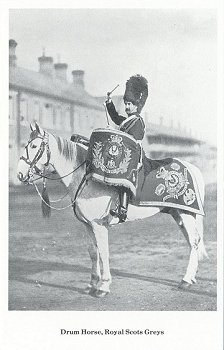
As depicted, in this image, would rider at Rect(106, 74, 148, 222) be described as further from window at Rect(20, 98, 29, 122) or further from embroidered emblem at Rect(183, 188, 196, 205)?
window at Rect(20, 98, 29, 122)

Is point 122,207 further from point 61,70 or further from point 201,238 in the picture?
point 61,70

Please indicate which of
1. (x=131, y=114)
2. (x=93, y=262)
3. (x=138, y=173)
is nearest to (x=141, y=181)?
(x=138, y=173)

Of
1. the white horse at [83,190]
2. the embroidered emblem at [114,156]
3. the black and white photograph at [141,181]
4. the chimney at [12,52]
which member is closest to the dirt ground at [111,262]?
the black and white photograph at [141,181]

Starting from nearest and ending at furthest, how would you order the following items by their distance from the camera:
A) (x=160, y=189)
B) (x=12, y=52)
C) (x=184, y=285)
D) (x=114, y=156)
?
1. (x=114, y=156)
2. (x=160, y=189)
3. (x=184, y=285)
4. (x=12, y=52)

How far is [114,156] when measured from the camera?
339 centimetres

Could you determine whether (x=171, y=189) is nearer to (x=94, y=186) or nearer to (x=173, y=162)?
(x=173, y=162)

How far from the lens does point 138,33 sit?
380 centimetres

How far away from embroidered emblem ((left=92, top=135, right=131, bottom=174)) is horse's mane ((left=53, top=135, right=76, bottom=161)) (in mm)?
232

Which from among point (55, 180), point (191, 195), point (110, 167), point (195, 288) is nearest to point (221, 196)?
point (191, 195)

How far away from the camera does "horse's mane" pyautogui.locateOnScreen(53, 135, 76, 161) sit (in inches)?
138

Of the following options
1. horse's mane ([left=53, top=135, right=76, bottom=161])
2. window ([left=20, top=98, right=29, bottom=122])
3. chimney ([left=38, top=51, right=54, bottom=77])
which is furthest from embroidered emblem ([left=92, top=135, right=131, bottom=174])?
chimney ([left=38, top=51, right=54, bottom=77])

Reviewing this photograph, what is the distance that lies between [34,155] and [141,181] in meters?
0.80
